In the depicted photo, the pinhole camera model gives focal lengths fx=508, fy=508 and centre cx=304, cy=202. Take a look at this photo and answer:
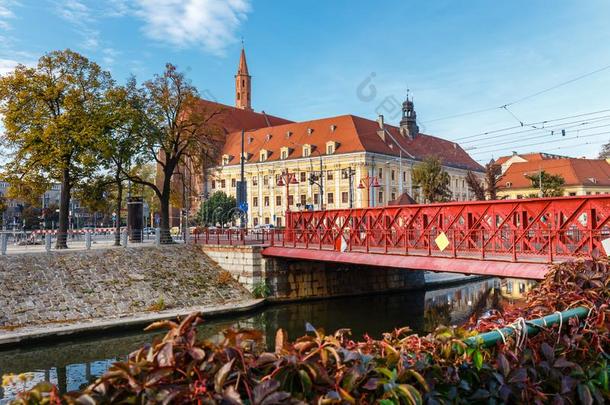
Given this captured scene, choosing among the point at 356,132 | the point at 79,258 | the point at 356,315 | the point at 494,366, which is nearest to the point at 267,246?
the point at 356,315

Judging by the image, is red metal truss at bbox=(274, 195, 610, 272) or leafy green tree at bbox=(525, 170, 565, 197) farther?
leafy green tree at bbox=(525, 170, 565, 197)

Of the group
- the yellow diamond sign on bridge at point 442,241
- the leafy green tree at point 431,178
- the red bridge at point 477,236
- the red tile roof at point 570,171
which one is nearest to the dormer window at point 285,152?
the leafy green tree at point 431,178

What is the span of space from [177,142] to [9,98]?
9239 mm

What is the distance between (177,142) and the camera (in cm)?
3164

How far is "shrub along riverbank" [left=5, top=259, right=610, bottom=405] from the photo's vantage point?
1.95 m

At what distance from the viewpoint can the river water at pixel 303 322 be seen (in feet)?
46.4

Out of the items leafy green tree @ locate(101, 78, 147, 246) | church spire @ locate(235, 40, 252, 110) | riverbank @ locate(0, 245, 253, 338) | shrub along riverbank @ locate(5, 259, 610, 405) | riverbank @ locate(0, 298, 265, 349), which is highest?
church spire @ locate(235, 40, 252, 110)

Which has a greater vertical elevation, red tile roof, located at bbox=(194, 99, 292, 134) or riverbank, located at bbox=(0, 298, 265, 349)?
red tile roof, located at bbox=(194, 99, 292, 134)

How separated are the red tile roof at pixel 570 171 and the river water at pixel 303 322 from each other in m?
45.8

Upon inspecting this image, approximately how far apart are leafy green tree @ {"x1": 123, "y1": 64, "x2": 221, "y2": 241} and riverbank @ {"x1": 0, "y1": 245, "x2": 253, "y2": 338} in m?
4.72

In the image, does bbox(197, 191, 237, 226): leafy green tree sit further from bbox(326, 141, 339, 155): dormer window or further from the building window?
bbox(326, 141, 339, 155): dormer window

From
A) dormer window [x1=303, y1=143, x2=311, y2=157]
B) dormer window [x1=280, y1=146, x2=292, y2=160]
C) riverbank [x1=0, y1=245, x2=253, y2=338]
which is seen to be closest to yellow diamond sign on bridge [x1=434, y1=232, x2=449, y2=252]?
riverbank [x1=0, y1=245, x2=253, y2=338]

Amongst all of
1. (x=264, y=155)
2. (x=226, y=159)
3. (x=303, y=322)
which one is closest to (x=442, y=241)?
(x=303, y=322)

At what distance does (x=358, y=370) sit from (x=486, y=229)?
1500cm
